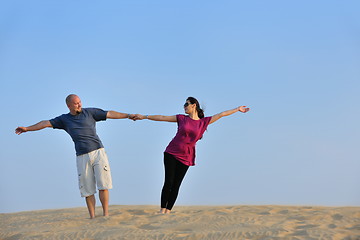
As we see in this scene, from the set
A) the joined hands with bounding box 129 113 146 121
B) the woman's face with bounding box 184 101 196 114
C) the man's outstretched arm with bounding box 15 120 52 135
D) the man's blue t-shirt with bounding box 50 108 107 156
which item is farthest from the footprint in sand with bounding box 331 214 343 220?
the man's outstretched arm with bounding box 15 120 52 135

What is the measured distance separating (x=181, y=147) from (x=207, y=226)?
5.76 ft

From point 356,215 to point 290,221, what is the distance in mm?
1220

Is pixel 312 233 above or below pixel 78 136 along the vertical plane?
below

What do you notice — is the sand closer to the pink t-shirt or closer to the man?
the man

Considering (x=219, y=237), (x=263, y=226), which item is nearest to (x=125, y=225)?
(x=219, y=237)

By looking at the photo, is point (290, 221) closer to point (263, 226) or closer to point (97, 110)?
point (263, 226)

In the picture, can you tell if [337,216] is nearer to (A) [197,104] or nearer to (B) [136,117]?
(A) [197,104]

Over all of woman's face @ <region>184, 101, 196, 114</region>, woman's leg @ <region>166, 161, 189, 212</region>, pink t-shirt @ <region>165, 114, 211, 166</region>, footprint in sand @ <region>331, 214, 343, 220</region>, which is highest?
woman's face @ <region>184, 101, 196, 114</region>

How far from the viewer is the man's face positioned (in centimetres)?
838

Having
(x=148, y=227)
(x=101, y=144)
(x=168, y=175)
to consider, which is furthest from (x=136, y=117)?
(x=148, y=227)

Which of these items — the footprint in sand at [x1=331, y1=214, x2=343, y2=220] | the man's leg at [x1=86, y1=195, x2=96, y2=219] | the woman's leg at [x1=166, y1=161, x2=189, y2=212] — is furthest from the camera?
the woman's leg at [x1=166, y1=161, x2=189, y2=212]

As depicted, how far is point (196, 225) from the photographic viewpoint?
755cm

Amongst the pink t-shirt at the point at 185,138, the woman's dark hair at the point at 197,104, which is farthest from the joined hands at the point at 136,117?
the woman's dark hair at the point at 197,104

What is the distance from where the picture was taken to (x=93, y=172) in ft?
27.9
